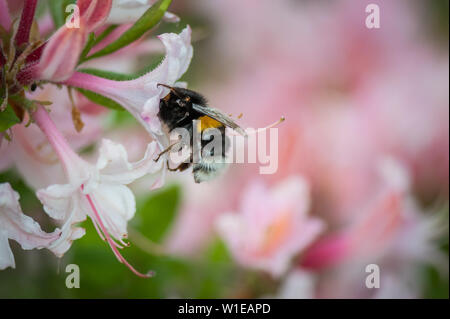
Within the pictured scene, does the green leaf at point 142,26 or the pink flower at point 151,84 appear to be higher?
the green leaf at point 142,26

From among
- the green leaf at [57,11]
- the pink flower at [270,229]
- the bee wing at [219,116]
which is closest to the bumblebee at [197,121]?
the bee wing at [219,116]

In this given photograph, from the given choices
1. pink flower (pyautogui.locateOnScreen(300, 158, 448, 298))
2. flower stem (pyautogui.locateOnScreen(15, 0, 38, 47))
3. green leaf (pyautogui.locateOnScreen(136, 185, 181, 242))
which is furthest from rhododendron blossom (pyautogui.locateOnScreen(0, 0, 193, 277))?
pink flower (pyautogui.locateOnScreen(300, 158, 448, 298))

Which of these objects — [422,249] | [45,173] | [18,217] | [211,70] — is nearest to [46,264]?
[45,173]

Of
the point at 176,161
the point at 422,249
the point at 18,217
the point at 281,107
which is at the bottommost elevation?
the point at 18,217

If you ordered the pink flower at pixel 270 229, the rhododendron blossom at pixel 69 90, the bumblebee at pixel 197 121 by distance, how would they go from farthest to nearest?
the pink flower at pixel 270 229 < the bumblebee at pixel 197 121 < the rhododendron blossom at pixel 69 90

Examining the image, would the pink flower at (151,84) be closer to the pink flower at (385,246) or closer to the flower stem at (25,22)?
the flower stem at (25,22)

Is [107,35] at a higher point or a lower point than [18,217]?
higher
